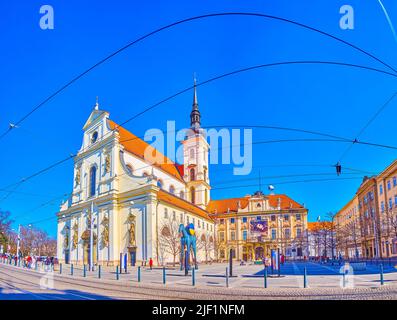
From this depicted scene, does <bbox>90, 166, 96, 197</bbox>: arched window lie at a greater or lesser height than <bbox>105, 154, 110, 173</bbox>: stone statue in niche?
lesser

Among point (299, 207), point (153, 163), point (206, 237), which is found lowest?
point (206, 237)

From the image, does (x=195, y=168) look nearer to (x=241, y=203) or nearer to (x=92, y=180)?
(x=241, y=203)

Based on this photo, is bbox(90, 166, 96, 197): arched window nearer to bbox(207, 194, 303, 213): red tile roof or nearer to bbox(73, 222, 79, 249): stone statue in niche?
bbox(73, 222, 79, 249): stone statue in niche

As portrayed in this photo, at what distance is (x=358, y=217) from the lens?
6950 cm

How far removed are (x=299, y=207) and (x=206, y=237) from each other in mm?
22461

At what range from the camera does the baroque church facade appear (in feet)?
159

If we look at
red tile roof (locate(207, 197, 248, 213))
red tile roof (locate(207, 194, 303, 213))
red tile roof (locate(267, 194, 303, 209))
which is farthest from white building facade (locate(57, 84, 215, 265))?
red tile roof (locate(267, 194, 303, 209))

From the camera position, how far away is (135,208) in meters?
49.6

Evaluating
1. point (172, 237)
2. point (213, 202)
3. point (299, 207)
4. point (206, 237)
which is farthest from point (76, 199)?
point (299, 207)

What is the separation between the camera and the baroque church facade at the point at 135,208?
48344mm

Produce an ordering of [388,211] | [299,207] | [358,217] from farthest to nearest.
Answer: [299,207], [358,217], [388,211]

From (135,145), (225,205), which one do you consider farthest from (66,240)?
(225,205)

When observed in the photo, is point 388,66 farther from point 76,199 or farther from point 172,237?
point 76,199
